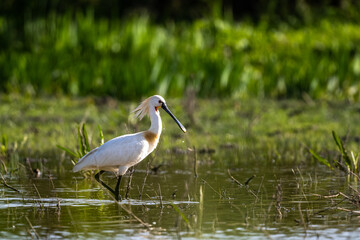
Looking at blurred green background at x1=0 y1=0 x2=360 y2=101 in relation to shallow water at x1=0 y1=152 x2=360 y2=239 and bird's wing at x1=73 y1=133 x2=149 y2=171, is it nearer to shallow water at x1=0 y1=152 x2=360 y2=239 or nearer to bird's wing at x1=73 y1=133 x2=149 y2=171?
shallow water at x1=0 y1=152 x2=360 y2=239

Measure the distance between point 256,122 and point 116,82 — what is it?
10.8 ft

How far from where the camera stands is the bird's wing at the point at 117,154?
7.51 m

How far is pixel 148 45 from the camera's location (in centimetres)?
1570

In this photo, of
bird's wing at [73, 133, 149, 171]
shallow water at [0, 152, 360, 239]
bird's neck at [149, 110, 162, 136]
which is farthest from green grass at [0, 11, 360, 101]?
bird's wing at [73, 133, 149, 171]

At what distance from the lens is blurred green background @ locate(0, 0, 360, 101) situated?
1473 centimetres

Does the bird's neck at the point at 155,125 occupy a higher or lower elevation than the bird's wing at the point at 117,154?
higher

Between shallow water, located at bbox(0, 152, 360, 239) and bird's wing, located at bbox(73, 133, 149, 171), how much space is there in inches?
10.3

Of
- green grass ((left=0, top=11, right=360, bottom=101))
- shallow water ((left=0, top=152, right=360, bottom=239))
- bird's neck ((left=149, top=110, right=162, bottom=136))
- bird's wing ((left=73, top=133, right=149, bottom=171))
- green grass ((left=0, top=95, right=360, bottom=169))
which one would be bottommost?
shallow water ((left=0, top=152, right=360, bottom=239))

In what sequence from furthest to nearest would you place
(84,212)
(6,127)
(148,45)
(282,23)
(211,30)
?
(282,23)
(211,30)
(148,45)
(6,127)
(84,212)

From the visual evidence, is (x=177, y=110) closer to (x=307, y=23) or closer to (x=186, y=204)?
(x=186, y=204)

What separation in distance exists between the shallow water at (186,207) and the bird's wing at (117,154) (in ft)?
0.86

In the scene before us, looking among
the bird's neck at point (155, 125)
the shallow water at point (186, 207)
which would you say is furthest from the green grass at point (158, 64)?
the bird's neck at point (155, 125)

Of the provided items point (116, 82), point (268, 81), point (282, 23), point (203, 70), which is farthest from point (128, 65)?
point (282, 23)

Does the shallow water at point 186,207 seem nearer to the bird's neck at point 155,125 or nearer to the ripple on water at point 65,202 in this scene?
the ripple on water at point 65,202
